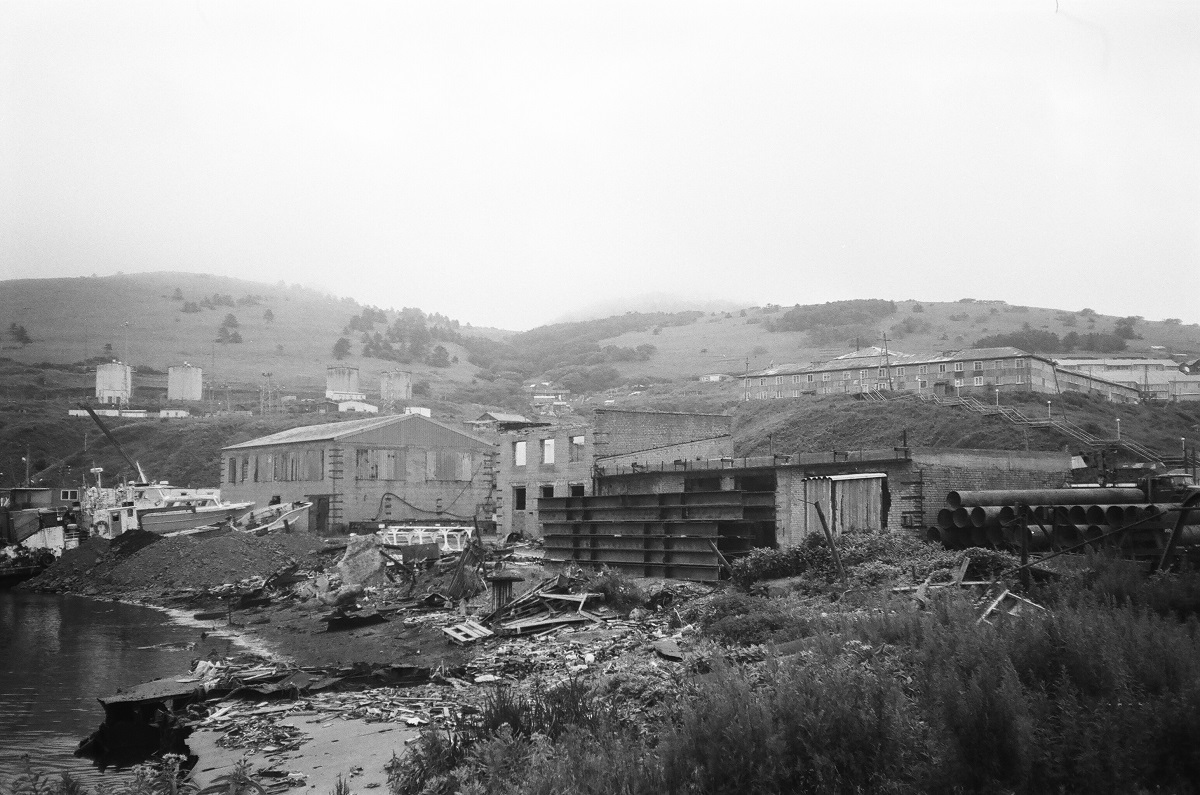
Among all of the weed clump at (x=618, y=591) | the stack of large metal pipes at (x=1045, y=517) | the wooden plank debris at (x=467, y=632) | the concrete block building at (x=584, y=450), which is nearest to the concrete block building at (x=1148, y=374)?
the concrete block building at (x=584, y=450)

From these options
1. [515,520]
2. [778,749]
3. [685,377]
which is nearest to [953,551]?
[778,749]

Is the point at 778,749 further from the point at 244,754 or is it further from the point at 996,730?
the point at 244,754

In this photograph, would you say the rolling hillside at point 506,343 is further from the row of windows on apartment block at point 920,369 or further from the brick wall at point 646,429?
the brick wall at point 646,429

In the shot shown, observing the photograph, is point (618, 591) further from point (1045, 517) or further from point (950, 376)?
point (950, 376)

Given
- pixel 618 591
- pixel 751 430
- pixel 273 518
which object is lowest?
pixel 273 518

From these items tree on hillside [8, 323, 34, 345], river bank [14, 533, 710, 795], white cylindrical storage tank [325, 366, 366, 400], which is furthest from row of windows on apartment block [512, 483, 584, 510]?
tree on hillside [8, 323, 34, 345]

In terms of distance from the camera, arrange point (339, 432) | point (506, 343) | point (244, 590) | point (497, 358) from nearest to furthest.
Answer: point (244, 590) → point (339, 432) → point (497, 358) → point (506, 343)

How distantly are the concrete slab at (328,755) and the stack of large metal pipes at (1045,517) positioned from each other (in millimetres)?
12148

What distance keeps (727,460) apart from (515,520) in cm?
1355

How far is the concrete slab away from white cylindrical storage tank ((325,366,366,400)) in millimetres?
79652

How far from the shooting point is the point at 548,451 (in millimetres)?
35312

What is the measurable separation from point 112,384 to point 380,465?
55.6 m

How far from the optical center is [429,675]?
1675cm

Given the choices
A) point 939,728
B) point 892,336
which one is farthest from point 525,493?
point 892,336
